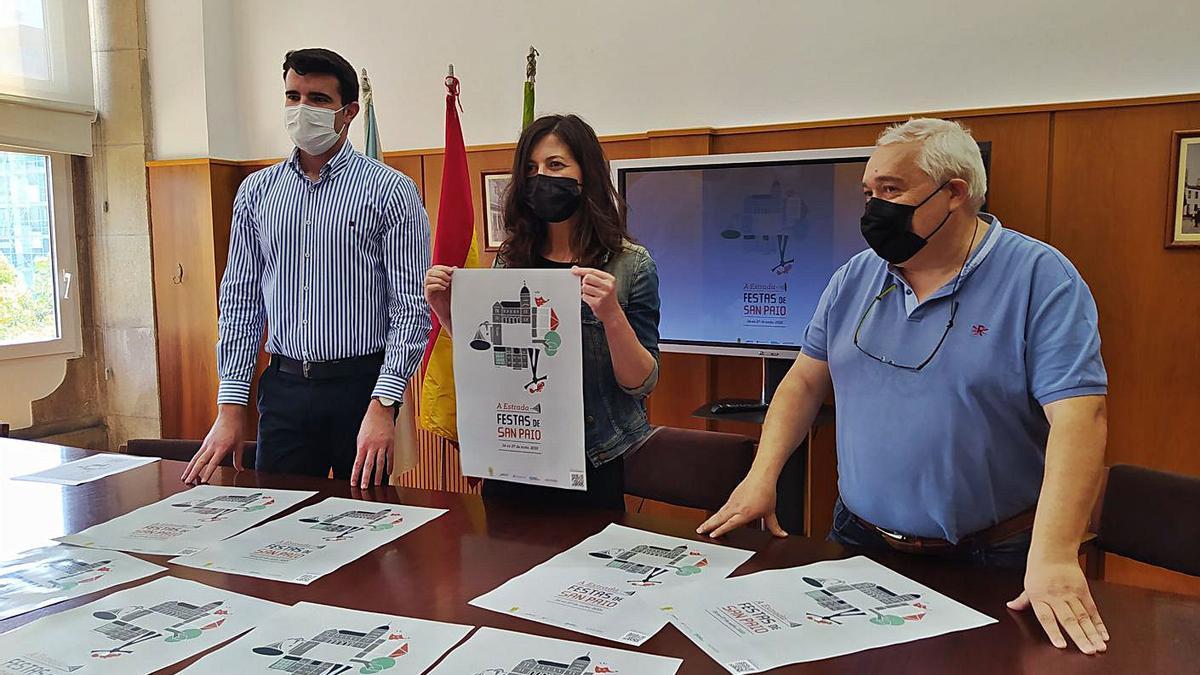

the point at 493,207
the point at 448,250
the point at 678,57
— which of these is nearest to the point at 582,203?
the point at 448,250

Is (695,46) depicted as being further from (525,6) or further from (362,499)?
(362,499)

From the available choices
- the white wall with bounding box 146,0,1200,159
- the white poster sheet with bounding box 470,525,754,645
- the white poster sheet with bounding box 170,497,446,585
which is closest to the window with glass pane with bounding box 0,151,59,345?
the white wall with bounding box 146,0,1200,159

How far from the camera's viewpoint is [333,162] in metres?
2.41

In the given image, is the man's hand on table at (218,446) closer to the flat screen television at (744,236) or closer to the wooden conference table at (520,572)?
the wooden conference table at (520,572)

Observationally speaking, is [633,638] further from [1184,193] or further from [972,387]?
[1184,193]

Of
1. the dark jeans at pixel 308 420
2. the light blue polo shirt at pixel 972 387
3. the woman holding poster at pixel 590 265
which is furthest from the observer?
the dark jeans at pixel 308 420

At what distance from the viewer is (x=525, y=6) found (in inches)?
173

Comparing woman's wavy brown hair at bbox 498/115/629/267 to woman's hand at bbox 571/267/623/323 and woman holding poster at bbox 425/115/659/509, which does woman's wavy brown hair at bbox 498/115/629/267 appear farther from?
woman's hand at bbox 571/267/623/323

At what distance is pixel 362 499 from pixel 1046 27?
9.99 feet

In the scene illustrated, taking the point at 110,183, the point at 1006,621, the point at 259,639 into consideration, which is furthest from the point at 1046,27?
the point at 110,183

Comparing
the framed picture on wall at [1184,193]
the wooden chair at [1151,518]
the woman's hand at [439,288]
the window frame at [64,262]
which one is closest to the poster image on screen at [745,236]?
the framed picture on wall at [1184,193]

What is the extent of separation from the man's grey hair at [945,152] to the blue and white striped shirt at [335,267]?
125 centimetres

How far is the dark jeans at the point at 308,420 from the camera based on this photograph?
7.60 feet

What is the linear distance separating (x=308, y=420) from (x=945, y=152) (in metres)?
1.64
